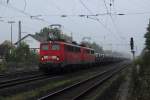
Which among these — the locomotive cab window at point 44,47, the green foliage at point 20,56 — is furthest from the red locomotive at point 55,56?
the green foliage at point 20,56

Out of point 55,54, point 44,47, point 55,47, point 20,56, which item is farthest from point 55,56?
point 20,56

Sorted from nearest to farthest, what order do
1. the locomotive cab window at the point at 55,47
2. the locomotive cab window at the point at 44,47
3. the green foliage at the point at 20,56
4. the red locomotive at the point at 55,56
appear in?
the red locomotive at the point at 55,56, the locomotive cab window at the point at 55,47, the locomotive cab window at the point at 44,47, the green foliage at the point at 20,56

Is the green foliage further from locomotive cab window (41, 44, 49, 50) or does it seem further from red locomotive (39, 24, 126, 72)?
locomotive cab window (41, 44, 49, 50)

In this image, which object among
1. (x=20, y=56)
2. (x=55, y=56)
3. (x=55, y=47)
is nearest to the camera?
(x=55, y=56)

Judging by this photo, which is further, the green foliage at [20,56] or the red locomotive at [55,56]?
the green foliage at [20,56]

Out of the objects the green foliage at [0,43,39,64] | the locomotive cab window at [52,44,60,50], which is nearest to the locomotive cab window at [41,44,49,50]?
the locomotive cab window at [52,44,60,50]

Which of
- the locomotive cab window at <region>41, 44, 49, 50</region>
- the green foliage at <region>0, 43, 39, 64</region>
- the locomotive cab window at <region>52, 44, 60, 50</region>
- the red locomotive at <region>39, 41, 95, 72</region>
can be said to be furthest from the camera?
the green foliage at <region>0, 43, 39, 64</region>

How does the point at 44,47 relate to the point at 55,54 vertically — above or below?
above

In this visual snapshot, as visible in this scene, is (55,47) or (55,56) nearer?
(55,56)

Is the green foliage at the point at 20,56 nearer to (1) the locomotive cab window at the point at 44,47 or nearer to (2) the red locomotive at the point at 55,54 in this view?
(2) the red locomotive at the point at 55,54

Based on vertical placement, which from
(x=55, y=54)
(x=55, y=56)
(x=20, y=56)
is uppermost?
(x=20, y=56)

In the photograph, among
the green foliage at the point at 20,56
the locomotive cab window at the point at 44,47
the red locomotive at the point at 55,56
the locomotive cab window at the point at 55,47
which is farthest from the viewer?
the green foliage at the point at 20,56

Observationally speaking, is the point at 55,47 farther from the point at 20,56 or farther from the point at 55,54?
the point at 20,56

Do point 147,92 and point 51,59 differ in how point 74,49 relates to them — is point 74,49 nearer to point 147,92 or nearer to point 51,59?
point 51,59
